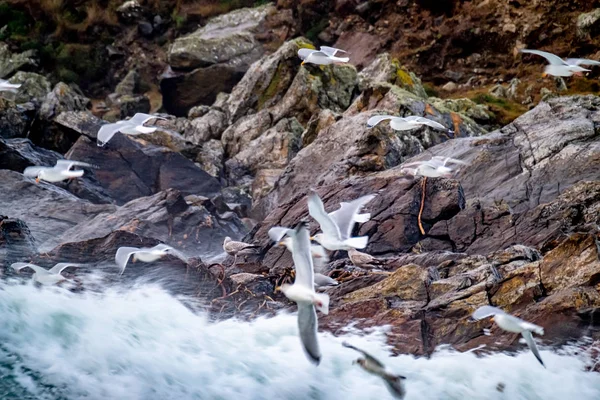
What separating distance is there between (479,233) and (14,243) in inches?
229

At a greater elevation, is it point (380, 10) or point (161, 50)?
point (380, 10)

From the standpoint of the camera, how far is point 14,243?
394 inches

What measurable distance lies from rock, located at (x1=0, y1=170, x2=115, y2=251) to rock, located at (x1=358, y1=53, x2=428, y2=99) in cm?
782

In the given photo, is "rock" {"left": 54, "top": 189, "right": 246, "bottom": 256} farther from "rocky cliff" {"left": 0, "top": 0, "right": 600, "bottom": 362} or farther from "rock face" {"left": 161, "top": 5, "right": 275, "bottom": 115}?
"rock face" {"left": 161, "top": 5, "right": 275, "bottom": 115}

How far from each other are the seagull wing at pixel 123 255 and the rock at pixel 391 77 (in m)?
11.2

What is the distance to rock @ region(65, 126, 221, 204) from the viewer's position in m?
17.6

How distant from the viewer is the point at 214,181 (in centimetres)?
1834

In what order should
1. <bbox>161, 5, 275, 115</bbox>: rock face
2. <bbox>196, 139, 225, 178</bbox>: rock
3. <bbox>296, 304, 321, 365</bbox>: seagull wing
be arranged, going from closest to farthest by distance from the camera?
<bbox>296, 304, 321, 365</bbox>: seagull wing < <bbox>196, 139, 225, 178</bbox>: rock < <bbox>161, 5, 275, 115</bbox>: rock face

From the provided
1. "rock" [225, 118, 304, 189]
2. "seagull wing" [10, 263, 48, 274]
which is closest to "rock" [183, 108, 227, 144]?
"rock" [225, 118, 304, 189]

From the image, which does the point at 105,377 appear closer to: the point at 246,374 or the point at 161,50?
the point at 246,374

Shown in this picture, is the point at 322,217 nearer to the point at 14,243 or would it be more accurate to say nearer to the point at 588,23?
the point at 14,243

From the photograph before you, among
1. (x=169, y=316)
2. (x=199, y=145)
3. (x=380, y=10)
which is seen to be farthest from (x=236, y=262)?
(x=380, y=10)

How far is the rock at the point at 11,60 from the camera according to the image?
101ft

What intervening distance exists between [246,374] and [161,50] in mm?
28320
